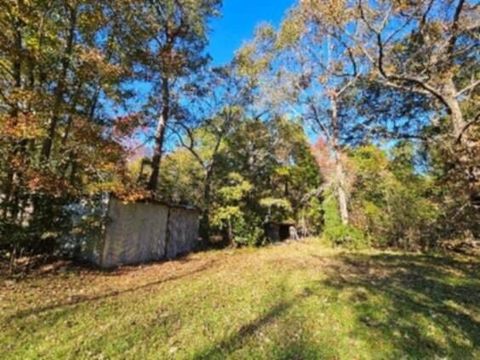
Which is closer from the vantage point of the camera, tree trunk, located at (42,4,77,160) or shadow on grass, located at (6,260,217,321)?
shadow on grass, located at (6,260,217,321)

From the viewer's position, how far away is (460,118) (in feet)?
24.7

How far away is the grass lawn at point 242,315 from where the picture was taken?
469 centimetres

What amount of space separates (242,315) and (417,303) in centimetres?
356

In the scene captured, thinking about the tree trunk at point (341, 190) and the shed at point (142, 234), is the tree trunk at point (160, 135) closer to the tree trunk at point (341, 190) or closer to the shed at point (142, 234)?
the shed at point (142, 234)

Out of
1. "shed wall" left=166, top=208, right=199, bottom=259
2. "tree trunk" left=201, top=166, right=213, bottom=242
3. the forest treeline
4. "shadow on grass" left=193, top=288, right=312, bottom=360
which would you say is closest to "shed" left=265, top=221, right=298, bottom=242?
the forest treeline

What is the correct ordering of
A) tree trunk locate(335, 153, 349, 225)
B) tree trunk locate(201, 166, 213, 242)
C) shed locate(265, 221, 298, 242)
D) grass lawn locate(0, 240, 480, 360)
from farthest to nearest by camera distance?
shed locate(265, 221, 298, 242) → tree trunk locate(335, 153, 349, 225) → tree trunk locate(201, 166, 213, 242) → grass lawn locate(0, 240, 480, 360)

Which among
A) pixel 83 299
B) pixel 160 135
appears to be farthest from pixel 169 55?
pixel 83 299

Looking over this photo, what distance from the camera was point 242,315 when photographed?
20.1 feet

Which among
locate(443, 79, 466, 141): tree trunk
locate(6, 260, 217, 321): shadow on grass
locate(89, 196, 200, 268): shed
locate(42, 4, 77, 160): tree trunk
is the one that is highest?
locate(42, 4, 77, 160): tree trunk

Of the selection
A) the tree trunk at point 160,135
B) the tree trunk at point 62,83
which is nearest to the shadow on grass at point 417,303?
the tree trunk at point 62,83

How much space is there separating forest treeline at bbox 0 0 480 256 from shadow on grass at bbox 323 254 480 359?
1.85 metres

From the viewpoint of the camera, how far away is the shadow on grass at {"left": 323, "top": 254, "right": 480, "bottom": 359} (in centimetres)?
507

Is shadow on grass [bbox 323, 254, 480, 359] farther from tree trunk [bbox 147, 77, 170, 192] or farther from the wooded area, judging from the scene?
tree trunk [bbox 147, 77, 170, 192]

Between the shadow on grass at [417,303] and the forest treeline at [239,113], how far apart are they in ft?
6.06
